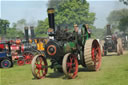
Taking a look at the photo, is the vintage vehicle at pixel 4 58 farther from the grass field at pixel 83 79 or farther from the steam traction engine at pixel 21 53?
the grass field at pixel 83 79

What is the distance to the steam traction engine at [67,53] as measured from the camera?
861 cm

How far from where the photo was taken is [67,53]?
913 centimetres

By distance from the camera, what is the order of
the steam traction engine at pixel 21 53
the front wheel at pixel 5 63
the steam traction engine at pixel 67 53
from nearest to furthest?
1. the steam traction engine at pixel 67 53
2. the front wheel at pixel 5 63
3. the steam traction engine at pixel 21 53

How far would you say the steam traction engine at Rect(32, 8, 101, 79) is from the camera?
8.61 metres

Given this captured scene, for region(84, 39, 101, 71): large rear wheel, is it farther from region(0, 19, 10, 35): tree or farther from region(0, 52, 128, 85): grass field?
region(0, 19, 10, 35): tree

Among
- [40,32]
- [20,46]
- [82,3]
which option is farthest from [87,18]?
[20,46]

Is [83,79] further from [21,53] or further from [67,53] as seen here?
[21,53]

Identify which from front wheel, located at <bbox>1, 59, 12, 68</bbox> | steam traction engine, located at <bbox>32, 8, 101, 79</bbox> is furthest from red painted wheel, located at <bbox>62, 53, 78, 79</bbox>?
front wheel, located at <bbox>1, 59, 12, 68</bbox>

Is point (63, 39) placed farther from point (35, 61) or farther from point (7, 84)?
point (7, 84)

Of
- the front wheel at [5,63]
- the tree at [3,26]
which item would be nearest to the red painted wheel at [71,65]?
the front wheel at [5,63]

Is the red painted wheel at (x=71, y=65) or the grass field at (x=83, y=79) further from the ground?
the red painted wheel at (x=71, y=65)

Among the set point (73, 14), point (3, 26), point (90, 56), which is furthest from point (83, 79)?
point (3, 26)

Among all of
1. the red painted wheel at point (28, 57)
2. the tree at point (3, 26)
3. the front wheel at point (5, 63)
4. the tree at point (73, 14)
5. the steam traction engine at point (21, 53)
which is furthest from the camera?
the tree at point (73, 14)

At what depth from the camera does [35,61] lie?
8477 millimetres
